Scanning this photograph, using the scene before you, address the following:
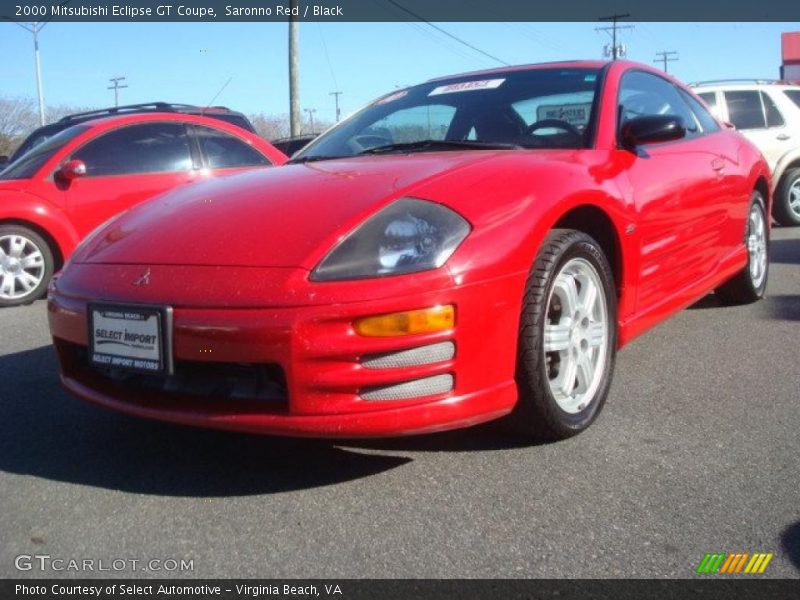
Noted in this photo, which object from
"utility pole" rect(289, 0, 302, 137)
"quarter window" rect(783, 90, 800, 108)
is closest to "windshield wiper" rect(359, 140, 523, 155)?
"quarter window" rect(783, 90, 800, 108)

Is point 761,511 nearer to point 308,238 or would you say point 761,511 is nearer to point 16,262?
point 308,238

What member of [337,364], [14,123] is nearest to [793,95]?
[337,364]

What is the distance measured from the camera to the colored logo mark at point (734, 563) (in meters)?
2.06

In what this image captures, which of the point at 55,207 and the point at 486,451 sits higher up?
the point at 55,207

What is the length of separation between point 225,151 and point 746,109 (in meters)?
5.85

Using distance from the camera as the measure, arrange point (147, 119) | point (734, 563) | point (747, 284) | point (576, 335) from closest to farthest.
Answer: point (734, 563)
point (576, 335)
point (747, 284)
point (147, 119)

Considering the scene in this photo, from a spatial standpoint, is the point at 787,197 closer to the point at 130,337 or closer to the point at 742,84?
the point at 742,84

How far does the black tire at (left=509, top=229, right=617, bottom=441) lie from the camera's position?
2676 mm

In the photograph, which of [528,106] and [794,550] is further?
[528,106]

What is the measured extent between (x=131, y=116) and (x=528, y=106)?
4380 mm

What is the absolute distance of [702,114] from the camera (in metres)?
4.66

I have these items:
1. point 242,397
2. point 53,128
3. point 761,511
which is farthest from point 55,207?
point 761,511

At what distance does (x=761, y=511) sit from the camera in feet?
7.75

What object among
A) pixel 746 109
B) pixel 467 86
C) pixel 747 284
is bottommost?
pixel 747 284
